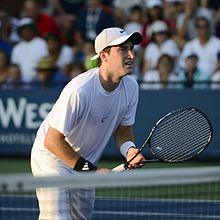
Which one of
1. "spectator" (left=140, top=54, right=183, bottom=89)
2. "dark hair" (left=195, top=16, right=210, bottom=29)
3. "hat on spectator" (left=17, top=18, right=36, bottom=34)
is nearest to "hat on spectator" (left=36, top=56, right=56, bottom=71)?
"hat on spectator" (left=17, top=18, right=36, bottom=34)

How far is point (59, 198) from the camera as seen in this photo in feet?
23.1

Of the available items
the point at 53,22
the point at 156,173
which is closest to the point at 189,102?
the point at 53,22

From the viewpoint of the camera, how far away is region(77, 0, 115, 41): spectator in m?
16.6

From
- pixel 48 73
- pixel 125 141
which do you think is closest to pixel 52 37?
pixel 48 73

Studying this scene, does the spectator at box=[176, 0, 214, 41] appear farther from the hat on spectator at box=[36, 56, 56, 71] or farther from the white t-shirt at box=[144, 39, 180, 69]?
the hat on spectator at box=[36, 56, 56, 71]

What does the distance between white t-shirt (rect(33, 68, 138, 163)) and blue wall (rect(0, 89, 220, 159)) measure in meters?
6.77

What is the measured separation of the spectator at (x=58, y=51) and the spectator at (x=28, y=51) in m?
0.22

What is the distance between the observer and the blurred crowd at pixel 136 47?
1495cm

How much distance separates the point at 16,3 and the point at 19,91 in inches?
206

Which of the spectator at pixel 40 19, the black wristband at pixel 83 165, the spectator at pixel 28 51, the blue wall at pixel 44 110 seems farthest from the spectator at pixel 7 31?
A: the black wristband at pixel 83 165

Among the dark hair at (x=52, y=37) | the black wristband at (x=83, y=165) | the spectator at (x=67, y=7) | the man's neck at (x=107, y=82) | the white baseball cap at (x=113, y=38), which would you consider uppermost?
the white baseball cap at (x=113, y=38)

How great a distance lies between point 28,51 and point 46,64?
0.53 m

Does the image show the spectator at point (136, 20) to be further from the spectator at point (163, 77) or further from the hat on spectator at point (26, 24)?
the hat on spectator at point (26, 24)

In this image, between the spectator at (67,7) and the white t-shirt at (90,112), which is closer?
the white t-shirt at (90,112)
